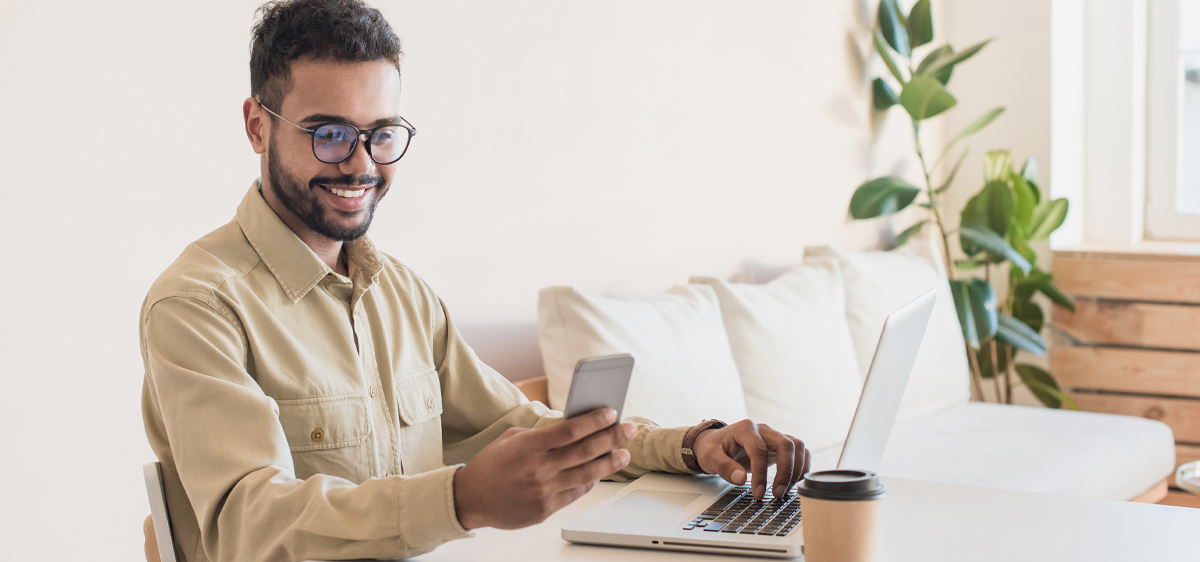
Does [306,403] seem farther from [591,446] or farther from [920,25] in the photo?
[920,25]

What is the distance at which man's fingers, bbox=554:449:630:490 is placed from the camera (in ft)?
2.87

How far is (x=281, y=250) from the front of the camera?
1219 mm

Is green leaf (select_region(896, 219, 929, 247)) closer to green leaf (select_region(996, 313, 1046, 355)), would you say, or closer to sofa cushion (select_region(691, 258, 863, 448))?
green leaf (select_region(996, 313, 1046, 355))

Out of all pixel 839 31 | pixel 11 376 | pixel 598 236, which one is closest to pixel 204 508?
pixel 11 376

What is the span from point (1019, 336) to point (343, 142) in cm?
261

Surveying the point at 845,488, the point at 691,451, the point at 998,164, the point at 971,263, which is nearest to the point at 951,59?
the point at 998,164

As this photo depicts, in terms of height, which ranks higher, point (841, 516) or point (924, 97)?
point (924, 97)

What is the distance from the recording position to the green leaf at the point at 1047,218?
333 cm

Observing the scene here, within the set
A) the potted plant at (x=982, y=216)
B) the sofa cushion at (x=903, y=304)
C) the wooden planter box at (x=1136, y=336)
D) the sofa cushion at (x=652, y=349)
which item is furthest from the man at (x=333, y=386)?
the wooden planter box at (x=1136, y=336)

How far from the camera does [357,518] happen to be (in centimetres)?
94

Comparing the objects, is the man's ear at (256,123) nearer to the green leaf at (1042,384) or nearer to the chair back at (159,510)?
the chair back at (159,510)

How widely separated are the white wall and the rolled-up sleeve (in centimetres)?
40

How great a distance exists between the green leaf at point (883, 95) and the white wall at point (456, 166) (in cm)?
4

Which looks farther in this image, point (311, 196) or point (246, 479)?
point (311, 196)
